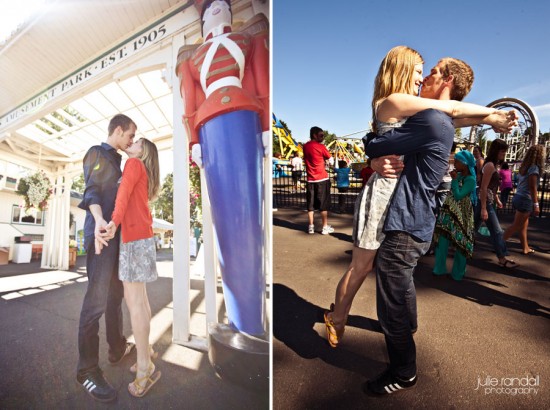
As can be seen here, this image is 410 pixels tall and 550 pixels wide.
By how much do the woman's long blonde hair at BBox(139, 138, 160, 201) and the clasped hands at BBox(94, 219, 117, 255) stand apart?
0.55ft

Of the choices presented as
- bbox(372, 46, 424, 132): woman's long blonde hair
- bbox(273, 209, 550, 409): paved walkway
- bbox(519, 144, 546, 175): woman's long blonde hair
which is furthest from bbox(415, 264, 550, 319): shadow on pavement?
bbox(372, 46, 424, 132): woman's long blonde hair

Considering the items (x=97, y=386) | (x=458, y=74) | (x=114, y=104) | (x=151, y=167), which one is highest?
(x=458, y=74)

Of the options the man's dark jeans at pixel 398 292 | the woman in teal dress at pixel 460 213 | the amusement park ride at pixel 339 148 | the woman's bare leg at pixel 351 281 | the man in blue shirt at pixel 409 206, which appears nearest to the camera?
the man in blue shirt at pixel 409 206

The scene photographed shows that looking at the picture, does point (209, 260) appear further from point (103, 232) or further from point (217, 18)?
point (217, 18)

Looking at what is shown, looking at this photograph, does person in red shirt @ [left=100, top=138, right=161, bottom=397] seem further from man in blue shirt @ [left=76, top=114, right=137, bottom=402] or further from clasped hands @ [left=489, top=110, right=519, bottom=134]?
clasped hands @ [left=489, top=110, right=519, bottom=134]

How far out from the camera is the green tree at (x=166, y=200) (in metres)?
0.96

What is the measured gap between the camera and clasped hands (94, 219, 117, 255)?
966 millimetres

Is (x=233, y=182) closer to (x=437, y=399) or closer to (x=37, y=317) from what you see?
(x=37, y=317)

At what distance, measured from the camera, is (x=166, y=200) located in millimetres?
963

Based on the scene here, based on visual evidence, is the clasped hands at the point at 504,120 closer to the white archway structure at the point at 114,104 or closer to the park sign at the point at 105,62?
the white archway structure at the point at 114,104

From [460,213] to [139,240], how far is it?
2.12 metres

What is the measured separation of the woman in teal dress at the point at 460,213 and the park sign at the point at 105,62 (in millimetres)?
1938

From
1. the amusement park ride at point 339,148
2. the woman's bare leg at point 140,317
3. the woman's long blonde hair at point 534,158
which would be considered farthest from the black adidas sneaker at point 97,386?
the amusement park ride at point 339,148

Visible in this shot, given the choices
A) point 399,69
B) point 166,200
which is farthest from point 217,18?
point 399,69
